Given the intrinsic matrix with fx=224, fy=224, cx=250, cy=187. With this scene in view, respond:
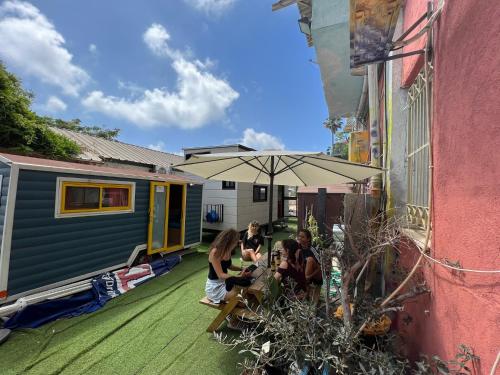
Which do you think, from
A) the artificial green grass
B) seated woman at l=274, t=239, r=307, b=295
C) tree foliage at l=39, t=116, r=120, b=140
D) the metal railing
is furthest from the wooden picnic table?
tree foliage at l=39, t=116, r=120, b=140

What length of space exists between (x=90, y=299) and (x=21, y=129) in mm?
6575

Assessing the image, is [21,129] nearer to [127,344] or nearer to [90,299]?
[90,299]

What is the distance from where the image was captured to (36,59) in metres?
13.5

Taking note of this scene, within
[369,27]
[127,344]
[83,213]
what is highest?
[369,27]

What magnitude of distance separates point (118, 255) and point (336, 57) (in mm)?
6235

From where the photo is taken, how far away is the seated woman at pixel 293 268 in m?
2.95

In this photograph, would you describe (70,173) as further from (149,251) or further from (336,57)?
(336,57)

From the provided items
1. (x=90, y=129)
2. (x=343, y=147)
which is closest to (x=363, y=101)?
(x=343, y=147)

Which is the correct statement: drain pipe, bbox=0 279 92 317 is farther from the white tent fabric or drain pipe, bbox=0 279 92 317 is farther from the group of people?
the white tent fabric

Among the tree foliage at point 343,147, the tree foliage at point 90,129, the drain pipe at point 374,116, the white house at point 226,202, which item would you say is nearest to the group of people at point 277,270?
the drain pipe at point 374,116

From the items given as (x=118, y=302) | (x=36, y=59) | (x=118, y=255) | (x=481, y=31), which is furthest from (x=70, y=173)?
(x=36, y=59)

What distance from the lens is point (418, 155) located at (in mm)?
2428

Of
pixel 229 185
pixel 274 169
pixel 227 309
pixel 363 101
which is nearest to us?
pixel 227 309

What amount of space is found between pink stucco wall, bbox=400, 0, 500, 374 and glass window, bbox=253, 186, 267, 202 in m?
8.92
